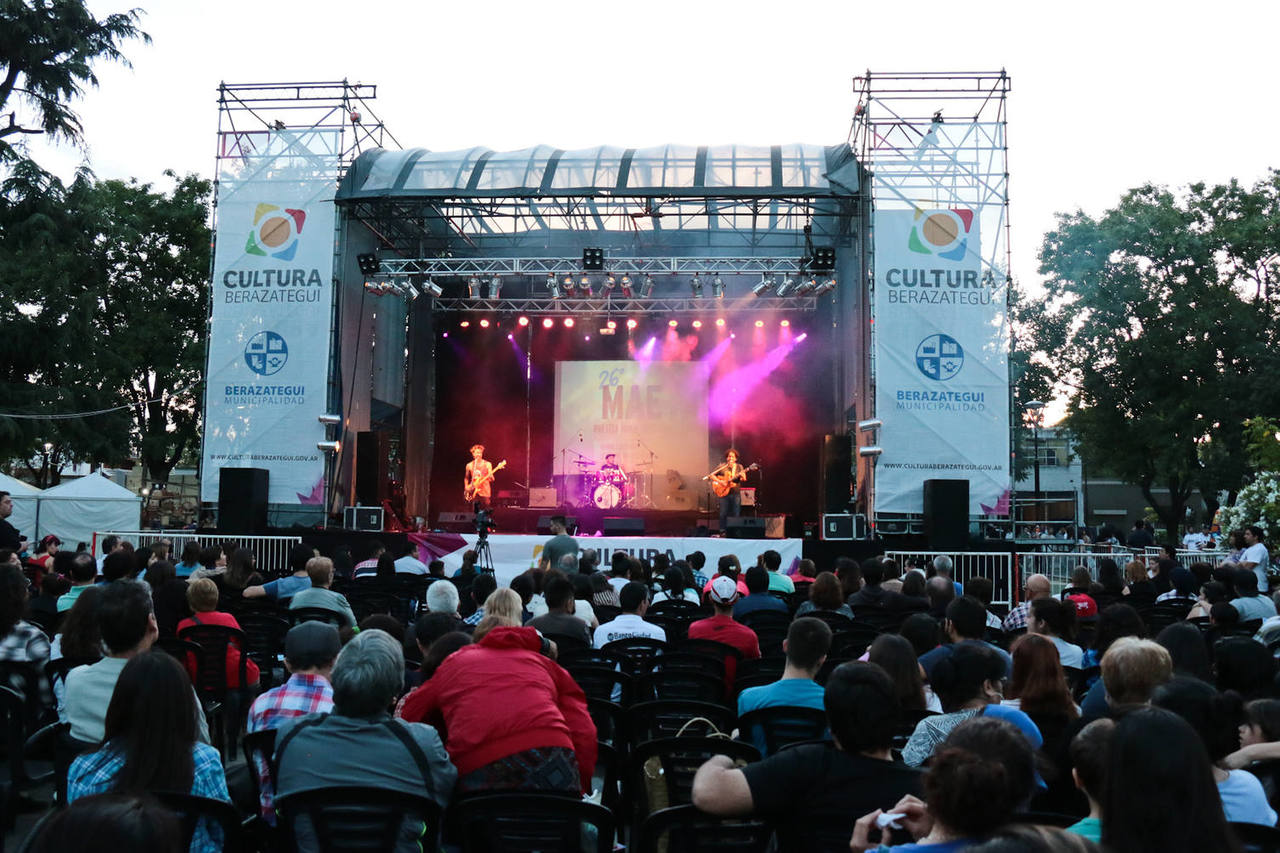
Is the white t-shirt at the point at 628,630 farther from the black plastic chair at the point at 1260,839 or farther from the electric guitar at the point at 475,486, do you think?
the electric guitar at the point at 475,486

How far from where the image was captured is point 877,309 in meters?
16.5

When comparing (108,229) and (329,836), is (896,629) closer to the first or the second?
(329,836)

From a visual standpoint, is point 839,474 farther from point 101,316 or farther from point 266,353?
point 101,316

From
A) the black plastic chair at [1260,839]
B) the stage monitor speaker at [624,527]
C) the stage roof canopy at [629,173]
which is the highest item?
the stage roof canopy at [629,173]

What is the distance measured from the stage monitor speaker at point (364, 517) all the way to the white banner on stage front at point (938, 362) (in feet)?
25.3

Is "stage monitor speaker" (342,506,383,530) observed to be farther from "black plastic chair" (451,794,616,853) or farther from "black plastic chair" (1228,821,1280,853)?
"black plastic chair" (1228,821,1280,853)

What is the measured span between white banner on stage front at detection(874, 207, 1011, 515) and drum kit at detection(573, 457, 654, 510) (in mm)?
6383

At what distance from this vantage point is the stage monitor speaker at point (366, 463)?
59.6 ft

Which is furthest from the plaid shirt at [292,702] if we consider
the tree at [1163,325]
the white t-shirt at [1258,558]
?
the tree at [1163,325]

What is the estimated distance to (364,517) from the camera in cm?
1681

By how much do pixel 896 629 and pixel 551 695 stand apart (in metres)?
3.59

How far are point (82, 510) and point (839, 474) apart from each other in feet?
48.5

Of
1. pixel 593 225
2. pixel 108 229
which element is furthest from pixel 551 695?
pixel 108 229

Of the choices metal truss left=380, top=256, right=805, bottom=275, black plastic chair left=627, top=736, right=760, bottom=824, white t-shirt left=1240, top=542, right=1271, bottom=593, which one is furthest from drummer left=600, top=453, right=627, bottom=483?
black plastic chair left=627, top=736, right=760, bottom=824
